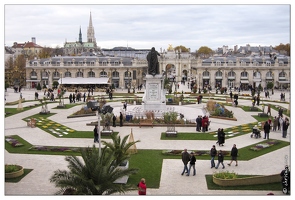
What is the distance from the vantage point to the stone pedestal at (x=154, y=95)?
3775cm

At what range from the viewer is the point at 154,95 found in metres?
38.0

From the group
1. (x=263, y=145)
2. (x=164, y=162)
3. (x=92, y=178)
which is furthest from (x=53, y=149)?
(x=263, y=145)

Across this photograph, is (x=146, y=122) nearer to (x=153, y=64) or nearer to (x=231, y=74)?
(x=153, y=64)

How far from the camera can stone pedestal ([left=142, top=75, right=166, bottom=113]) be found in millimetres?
37750

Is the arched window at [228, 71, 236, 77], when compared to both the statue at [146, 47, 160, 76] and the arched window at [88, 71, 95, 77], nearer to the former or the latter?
the arched window at [88, 71, 95, 77]

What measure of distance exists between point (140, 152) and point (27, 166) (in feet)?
22.3

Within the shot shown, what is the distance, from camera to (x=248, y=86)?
3036 inches

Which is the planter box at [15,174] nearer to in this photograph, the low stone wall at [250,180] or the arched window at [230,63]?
the low stone wall at [250,180]

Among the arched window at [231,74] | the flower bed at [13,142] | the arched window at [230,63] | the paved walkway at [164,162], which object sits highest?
the arched window at [230,63]

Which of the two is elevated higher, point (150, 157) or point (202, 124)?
point (202, 124)

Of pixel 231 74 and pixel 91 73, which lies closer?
pixel 231 74

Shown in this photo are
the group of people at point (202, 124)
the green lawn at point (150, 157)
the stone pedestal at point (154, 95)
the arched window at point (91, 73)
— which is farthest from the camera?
the arched window at point (91, 73)

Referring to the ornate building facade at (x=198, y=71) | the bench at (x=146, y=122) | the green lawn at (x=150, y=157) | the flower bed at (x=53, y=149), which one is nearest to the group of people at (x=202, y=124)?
the bench at (x=146, y=122)

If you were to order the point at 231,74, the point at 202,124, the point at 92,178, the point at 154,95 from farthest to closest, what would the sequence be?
the point at 231,74, the point at 154,95, the point at 202,124, the point at 92,178
